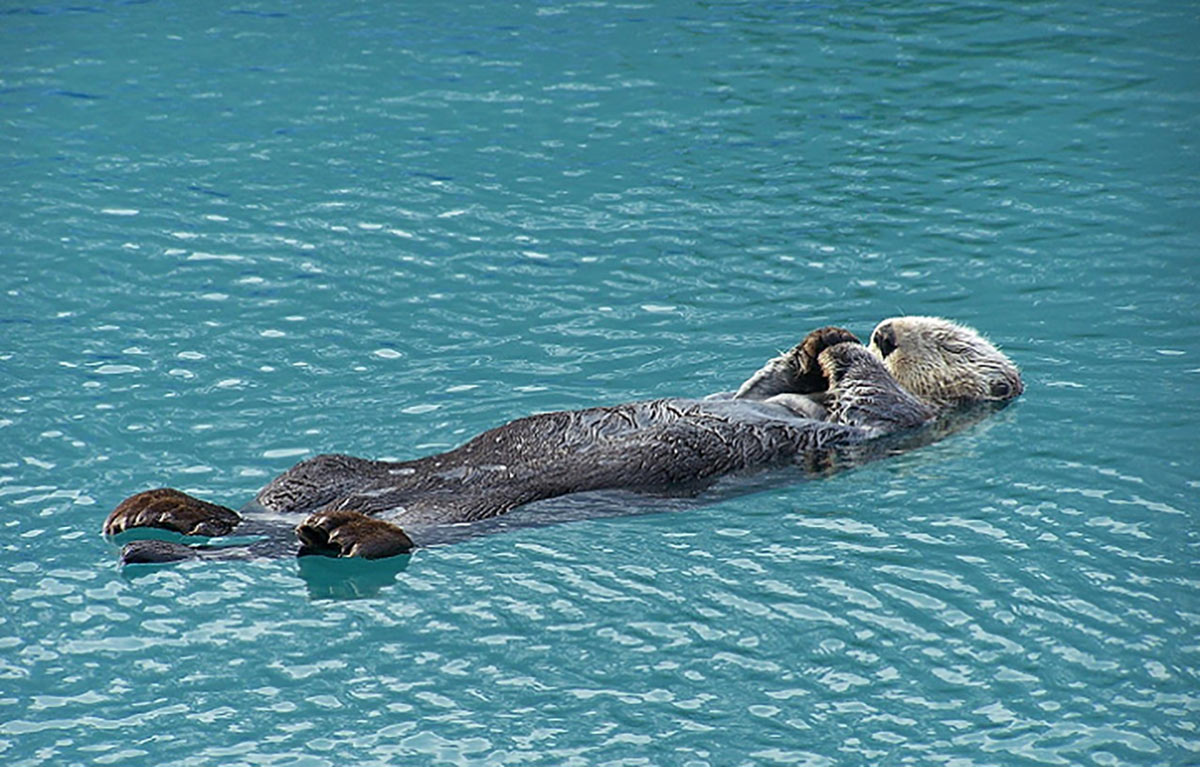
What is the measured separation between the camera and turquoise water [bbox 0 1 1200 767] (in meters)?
3.90

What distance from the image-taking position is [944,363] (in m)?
6.02

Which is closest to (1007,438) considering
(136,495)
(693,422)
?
(693,422)

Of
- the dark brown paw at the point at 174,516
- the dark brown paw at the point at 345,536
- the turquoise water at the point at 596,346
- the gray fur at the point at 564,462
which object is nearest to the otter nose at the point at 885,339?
the turquoise water at the point at 596,346

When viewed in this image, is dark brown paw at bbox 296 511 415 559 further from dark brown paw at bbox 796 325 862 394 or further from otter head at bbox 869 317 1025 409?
otter head at bbox 869 317 1025 409

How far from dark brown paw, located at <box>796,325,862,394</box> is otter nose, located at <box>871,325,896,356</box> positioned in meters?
0.32

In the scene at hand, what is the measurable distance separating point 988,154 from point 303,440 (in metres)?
4.87

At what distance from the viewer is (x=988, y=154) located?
353 inches

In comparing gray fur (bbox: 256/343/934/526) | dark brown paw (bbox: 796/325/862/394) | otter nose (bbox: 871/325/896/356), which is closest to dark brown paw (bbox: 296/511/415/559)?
gray fur (bbox: 256/343/934/526)

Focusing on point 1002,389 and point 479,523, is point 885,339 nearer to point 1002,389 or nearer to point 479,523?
point 1002,389

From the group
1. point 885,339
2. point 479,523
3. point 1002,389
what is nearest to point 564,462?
point 479,523

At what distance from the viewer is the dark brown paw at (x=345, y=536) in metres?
4.51

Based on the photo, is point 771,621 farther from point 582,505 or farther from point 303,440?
point 303,440

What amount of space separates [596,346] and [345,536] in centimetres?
224

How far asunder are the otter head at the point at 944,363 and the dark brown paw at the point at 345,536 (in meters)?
2.25
